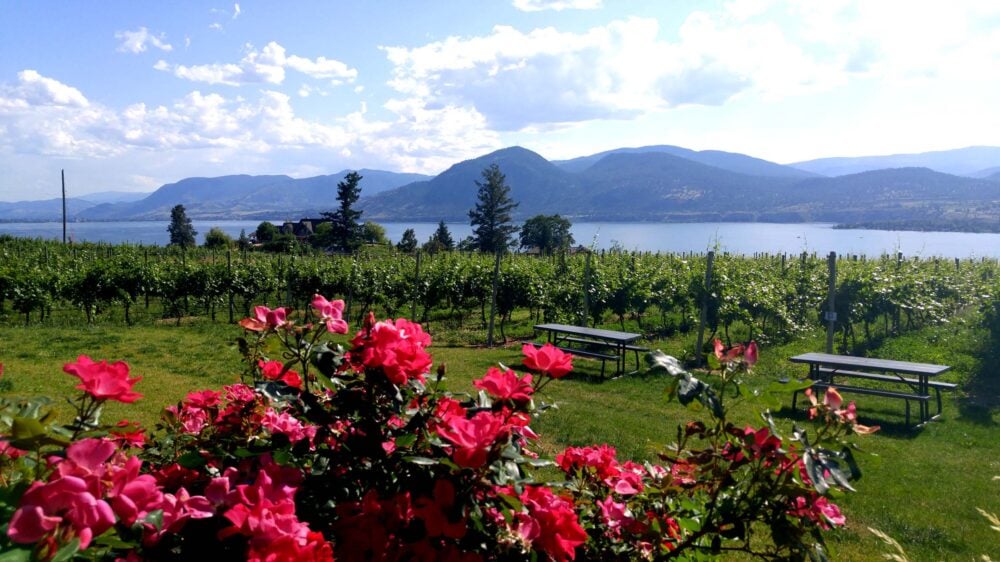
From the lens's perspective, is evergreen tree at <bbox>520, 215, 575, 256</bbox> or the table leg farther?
evergreen tree at <bbox>520, 215, 575, 256</bbox>

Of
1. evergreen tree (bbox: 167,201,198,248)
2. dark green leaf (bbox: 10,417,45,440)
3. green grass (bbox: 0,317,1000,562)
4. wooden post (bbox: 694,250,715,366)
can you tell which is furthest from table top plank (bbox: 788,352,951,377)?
evergreen tree (bbox: 167,201,198,248)

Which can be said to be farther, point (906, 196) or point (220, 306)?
point (906, 196)

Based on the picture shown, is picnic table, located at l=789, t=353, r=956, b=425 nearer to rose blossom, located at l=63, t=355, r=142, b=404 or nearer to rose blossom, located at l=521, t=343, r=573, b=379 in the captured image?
rose blossom, located at l=521, t=343, r=573, b=379

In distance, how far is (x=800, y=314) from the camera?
1237 cm

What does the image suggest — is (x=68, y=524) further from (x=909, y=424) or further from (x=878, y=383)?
(x=878, y=383)

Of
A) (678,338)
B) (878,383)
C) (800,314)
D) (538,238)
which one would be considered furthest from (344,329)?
(538,238)

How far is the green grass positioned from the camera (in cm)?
433

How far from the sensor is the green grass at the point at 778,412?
14.2 ft

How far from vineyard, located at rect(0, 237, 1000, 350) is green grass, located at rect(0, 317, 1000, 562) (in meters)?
0.79

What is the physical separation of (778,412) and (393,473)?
7.10 metres

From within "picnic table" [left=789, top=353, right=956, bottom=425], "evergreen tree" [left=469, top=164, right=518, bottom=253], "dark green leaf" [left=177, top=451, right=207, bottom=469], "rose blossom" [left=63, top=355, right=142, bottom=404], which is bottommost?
"picnic table" [left=789, top=353, right=956, bottom=425]

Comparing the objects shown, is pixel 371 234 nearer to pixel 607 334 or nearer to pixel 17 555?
pixel 607 334

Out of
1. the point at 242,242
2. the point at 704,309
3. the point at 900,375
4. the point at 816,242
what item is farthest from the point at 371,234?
the point at 900,375

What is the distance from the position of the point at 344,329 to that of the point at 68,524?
654mm
